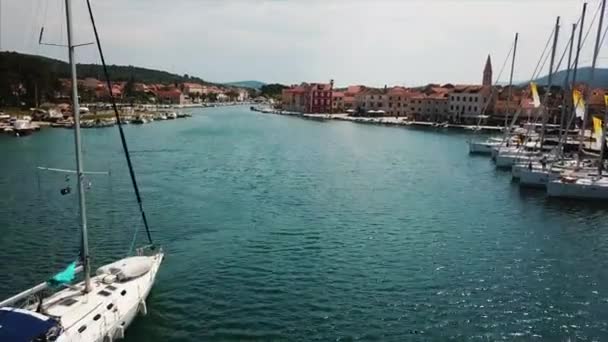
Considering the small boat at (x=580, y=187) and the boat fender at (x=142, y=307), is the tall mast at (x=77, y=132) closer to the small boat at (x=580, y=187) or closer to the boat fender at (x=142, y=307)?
the boat fender at (x=142, y=307)

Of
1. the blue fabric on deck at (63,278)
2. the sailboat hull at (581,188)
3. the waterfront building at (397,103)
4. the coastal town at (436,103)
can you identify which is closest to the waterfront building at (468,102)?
the coastal town at (436,103)

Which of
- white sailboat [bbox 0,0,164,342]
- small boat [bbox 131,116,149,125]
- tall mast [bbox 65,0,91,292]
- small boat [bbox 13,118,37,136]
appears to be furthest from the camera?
small boat [bbox 131,116,149,125]

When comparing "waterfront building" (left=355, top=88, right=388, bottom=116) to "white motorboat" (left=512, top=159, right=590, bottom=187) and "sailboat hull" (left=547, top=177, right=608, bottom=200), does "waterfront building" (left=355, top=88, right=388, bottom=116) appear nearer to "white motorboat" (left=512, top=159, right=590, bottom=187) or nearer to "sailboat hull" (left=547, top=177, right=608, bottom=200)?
"white motorboat" (left=512, top=159, right=590, bottom=187)

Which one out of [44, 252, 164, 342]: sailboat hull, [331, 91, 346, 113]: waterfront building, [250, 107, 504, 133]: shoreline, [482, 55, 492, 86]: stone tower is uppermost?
[482, 55, 492, 86]: stone tower

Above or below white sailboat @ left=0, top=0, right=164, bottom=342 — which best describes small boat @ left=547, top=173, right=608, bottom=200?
above

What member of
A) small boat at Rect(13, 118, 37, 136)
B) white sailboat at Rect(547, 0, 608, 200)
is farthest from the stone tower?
small boat at Rect(13, 118, 37, 136)

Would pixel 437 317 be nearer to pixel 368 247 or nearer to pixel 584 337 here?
pixel 584 337

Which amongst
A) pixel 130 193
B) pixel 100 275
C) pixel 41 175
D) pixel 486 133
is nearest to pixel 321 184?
pixel 130 193
